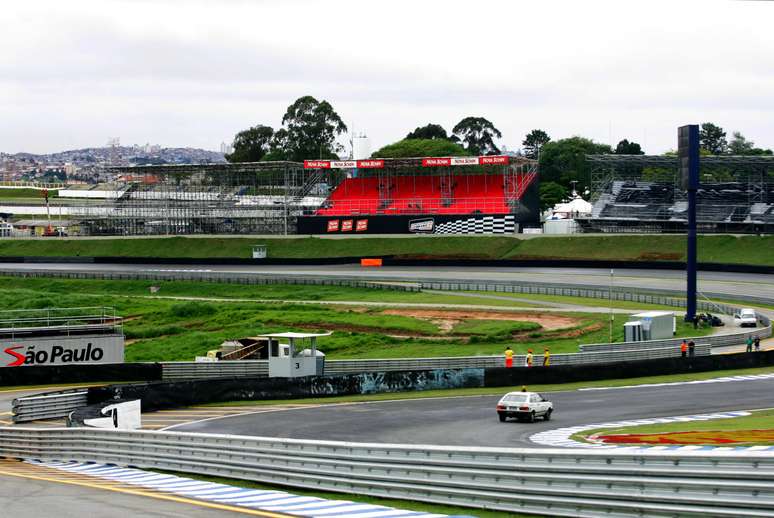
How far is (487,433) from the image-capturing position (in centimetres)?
2966

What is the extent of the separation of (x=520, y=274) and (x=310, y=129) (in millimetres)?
103979

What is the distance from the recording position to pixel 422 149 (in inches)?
6683

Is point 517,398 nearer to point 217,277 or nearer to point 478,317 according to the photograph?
point 478,317

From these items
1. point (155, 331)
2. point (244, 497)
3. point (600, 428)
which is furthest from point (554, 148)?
point (244, 497)

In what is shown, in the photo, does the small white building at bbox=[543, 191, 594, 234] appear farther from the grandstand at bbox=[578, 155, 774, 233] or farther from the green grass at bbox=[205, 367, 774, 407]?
the green grass at bbox=[205, 367, 774, 407]

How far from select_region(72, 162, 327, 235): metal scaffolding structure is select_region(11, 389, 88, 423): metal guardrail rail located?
3448 inches

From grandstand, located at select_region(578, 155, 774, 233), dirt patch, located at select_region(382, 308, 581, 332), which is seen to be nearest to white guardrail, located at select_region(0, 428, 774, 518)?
dirt patch, located at select_region(382, 308, 581, 332)

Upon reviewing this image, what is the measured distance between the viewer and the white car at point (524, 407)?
3170 centimetres

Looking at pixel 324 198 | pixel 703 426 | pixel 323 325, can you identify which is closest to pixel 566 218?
pixel 324 198

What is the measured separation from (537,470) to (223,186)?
117 metres

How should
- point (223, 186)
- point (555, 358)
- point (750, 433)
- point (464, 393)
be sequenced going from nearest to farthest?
point (750, 433), point (464, 393), point (555, 358), point (223, 186)

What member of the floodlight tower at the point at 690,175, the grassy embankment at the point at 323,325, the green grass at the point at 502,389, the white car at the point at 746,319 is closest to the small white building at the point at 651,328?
the grassy embankment at the point at 323,325

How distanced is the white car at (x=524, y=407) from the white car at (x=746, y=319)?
97.2 ft

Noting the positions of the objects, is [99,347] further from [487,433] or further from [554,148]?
[554,148]
